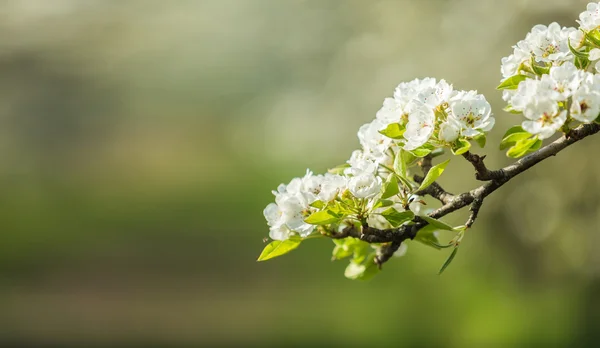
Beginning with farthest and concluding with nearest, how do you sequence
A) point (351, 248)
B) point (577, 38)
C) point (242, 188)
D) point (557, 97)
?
point (242, 188), point (351, 248), point (577, 38), point (557, 97)

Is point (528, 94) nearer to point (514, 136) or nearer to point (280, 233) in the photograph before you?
point (514, 136)

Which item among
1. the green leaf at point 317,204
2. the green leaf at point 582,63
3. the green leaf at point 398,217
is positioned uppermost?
the green leaf at point 317,204

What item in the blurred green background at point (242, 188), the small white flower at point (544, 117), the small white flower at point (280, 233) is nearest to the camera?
the small white flower at point (544, 117)

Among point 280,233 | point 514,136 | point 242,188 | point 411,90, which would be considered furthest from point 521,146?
point 242,188

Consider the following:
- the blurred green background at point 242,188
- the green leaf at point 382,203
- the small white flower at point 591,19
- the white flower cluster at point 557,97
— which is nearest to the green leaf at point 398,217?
the green leaf at point 382,203

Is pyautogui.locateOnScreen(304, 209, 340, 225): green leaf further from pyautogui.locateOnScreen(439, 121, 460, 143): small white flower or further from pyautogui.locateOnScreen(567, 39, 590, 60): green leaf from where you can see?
pyautogui.locateOnScreen(567, 39, 590, 60): green leaf

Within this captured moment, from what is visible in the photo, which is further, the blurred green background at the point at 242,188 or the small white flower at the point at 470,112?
the blurred green background at the point at 242,188

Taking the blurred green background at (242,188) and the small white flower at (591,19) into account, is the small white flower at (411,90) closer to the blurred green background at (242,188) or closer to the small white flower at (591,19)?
the small white flower at (591,19)

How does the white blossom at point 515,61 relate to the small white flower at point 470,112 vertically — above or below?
above
